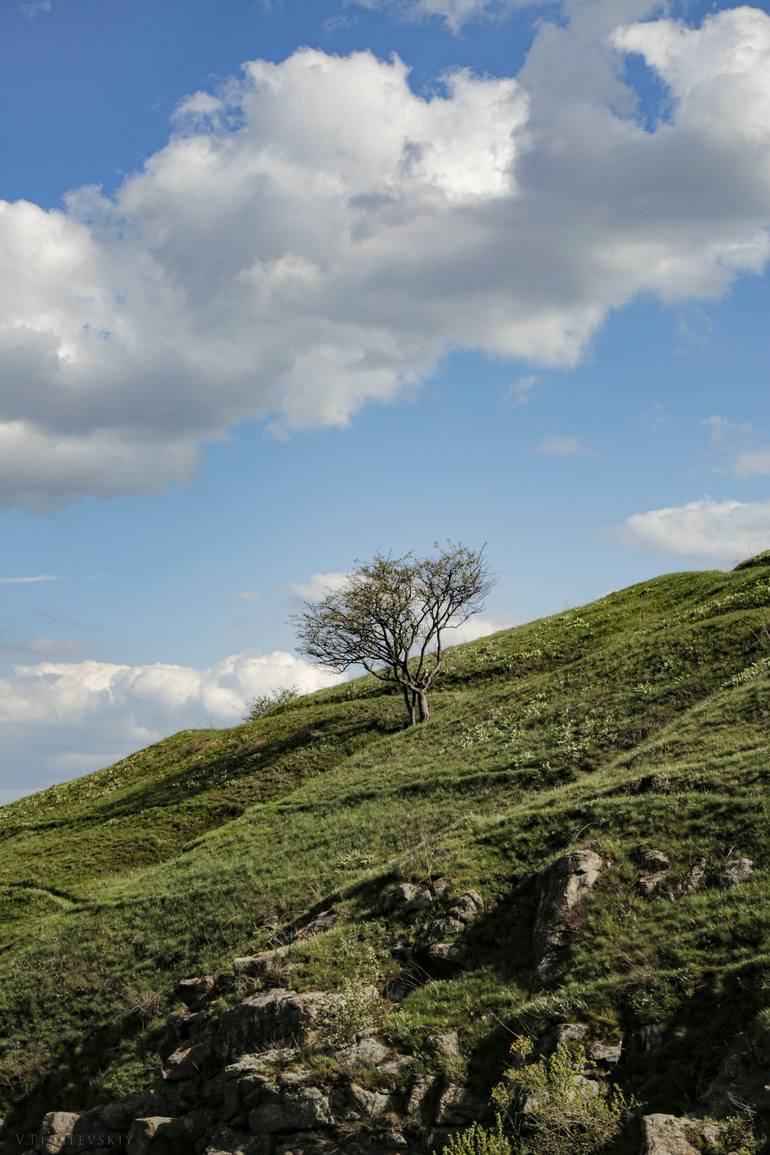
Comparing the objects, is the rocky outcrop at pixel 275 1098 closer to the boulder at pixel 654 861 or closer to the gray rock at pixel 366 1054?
the gray rock at pixel 366 1054

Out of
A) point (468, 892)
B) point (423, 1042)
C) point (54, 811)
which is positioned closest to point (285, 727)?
point (54, 811)

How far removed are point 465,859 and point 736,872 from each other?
304 inches

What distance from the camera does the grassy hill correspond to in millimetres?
17484

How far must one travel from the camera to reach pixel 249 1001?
20812 millimetres

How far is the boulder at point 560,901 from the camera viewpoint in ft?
62.6

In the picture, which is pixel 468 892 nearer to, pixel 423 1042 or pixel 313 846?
pixel 423 1042

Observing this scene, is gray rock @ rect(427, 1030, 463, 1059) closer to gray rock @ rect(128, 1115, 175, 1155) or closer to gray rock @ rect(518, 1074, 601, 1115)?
gray rock @ rect(518, 1074, 601, 1115)

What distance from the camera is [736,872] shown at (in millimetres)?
19469

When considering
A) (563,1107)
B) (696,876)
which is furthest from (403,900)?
(563,1107)

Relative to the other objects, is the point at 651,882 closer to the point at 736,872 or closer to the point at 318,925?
the point at 736,872

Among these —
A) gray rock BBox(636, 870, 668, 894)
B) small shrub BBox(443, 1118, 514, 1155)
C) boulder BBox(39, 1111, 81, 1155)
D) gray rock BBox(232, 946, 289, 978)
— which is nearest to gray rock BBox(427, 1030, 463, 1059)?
small shrub BBox(443, 1118, 514, 1155)

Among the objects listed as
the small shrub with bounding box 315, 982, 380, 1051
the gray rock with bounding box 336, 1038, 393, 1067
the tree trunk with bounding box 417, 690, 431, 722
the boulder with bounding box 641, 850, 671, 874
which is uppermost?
the tree trunk with bounding box 417, 690, 431, 722

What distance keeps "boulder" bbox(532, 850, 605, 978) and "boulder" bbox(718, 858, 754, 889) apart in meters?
2.83

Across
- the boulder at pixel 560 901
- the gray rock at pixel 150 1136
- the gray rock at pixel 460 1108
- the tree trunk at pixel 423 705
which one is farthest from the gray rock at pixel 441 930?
the tree trunk at pixel 423 705
